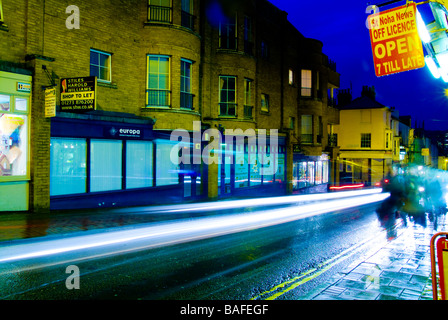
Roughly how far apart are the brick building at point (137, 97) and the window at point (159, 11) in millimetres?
48

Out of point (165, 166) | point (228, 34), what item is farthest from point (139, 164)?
point (228, 34)

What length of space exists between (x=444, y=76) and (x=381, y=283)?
15.8ft

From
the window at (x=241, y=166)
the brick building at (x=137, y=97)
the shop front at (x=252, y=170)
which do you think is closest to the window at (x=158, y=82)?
the brick building at (x=137, y=97)

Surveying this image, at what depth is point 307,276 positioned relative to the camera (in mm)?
7219

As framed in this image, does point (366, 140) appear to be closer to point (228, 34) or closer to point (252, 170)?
point (252, 170)

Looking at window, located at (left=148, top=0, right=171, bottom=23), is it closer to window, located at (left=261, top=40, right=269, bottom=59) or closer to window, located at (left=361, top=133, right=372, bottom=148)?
window, located at (left=261, top=40, right=269, bottom=59)

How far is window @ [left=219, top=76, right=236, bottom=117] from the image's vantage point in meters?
21.8

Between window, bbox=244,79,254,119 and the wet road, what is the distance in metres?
12.2

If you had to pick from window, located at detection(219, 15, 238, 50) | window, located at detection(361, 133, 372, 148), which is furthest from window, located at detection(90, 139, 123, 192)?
window, located at detection(361, 133, 372, 148)

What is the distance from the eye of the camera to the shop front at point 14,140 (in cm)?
1207

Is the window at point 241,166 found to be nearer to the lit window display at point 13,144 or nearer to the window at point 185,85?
the window at point 185,85

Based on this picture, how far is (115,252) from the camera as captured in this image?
886 cm
